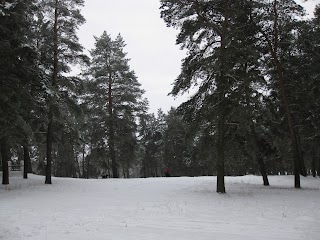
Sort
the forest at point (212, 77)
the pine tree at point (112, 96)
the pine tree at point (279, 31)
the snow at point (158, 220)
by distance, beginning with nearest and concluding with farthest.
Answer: the snow at point (158, 220), the forest at point (212, 77), the pine tree at point (279, 31), the pine tree at point (112, 96)

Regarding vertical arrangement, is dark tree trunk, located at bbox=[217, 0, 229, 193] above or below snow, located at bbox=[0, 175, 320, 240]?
above

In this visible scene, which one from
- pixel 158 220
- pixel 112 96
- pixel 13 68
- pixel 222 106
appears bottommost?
pixel 158 220

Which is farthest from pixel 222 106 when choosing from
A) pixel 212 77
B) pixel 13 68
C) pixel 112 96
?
pixel 112 96

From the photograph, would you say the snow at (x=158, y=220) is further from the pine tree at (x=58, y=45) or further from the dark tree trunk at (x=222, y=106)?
the pine tree at (x=58, y=45)

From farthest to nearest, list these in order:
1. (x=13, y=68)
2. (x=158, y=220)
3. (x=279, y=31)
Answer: (x=279, y=31), (x=13, y=68), (x=158, y=220)

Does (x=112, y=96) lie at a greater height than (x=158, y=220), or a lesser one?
greater

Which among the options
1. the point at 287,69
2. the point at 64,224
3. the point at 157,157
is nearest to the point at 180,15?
the point at 287,69

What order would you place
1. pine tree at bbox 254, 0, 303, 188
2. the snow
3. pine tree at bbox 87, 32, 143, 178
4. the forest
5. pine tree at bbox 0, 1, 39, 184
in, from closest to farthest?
the snow → pine tree at bbox 0, 1, 39, 184 → the forest → pine tree at bbox 254, 0, 303, 188 → pine tree at bbox 87, 32, 143, 178

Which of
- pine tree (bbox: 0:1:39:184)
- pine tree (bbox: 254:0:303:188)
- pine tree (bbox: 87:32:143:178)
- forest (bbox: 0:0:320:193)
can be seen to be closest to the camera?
pine tree (bbox: 0:1:39:184)

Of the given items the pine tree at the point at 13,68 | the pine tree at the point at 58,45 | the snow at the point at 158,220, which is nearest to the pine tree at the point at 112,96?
the pine tree at the point at 58,45

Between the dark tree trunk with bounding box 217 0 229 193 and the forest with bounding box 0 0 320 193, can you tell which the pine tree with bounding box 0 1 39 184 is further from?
the dark tree trunk with bounding box 217 0 229 193

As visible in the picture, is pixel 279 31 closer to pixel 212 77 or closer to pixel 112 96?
pixel 212 77

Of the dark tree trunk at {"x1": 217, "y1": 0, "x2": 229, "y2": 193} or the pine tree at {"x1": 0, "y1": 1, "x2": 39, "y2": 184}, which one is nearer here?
the pine tree at {"x1": 0, "y1": 1, "x2": 39, "y2": 184}

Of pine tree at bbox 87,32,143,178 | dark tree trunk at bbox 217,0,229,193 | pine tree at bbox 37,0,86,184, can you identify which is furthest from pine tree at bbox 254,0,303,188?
pine tree at bbox 87,32,143,178
